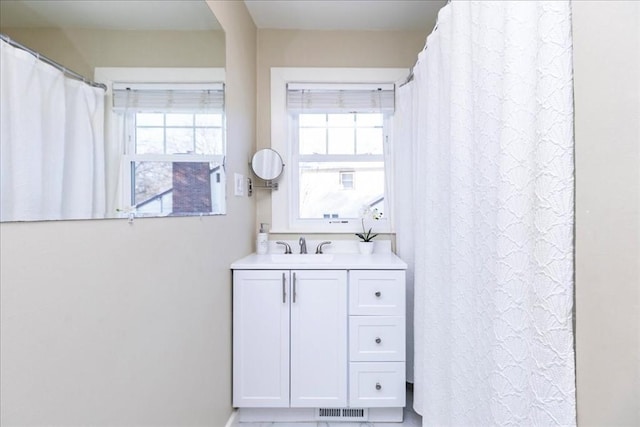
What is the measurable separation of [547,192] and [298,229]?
5.22 ft

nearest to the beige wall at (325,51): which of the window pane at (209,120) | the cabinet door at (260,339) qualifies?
the cabinet door at (260,339)

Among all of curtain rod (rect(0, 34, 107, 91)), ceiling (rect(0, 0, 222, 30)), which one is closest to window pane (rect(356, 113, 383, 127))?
ceiling (rect(0, 0, 222, 30))

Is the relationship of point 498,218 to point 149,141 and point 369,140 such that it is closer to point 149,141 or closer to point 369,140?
point 149,141

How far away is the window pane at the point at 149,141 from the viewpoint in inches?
33.1

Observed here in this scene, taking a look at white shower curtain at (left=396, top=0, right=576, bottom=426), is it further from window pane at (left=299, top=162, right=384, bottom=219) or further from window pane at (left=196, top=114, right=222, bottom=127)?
window pane at (left=196, top=114, right=222, bottom=127)

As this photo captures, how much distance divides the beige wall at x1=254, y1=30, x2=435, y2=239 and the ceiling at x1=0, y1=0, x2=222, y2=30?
3.01ft

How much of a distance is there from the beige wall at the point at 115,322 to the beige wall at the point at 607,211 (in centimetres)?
113

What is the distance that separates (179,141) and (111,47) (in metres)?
0.39

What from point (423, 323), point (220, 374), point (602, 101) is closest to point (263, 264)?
point (220, 374)

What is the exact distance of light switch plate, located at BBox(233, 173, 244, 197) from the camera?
1.64 m

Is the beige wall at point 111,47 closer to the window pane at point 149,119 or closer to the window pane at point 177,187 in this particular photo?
the window pane at point 149,119

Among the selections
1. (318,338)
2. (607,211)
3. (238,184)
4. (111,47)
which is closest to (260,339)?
(318,338)

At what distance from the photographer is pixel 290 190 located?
215 centimetres

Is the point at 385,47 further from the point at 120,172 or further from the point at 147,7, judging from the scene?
the point at 120,172
